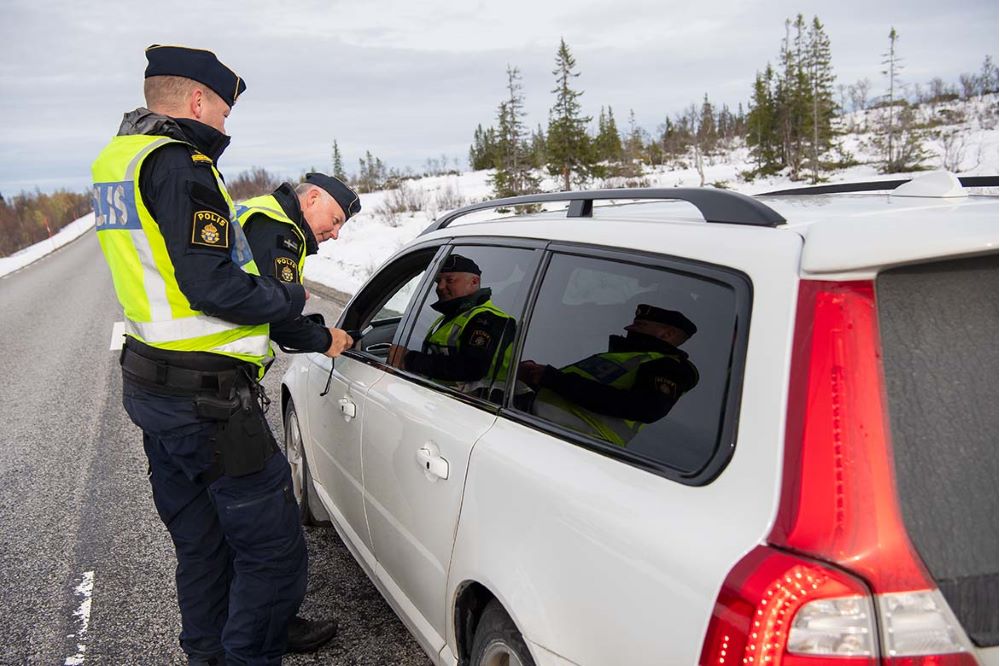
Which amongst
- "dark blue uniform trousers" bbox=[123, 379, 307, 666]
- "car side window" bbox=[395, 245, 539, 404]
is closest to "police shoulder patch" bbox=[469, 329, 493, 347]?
"car side window" bbox=[395, 245, 539, 404]

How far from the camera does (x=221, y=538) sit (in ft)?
9.11

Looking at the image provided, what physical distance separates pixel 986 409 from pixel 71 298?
60.0ft

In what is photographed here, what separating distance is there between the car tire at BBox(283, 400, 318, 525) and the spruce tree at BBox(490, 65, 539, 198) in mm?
39852

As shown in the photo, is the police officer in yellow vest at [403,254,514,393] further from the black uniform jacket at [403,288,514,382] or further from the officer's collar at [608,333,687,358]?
the officer's collar at [608,333,687,358]

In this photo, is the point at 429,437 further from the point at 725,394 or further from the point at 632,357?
the point at 725,394

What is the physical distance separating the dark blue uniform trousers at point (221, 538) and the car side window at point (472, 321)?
730 millimetres

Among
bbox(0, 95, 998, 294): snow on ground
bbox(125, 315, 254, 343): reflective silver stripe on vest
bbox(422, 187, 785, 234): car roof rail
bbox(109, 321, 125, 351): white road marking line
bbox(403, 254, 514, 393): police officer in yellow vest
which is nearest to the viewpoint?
bbox(422, 187, 785, 234): car roof rail

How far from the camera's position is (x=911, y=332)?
125 centimetres

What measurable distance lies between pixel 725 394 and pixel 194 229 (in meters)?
1.74

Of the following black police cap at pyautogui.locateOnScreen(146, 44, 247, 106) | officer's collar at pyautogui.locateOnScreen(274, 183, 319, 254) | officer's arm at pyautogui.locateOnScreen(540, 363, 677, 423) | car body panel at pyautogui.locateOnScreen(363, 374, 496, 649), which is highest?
black police cap at pyautogui.locateOnScreen(146, 44, 247, 106)

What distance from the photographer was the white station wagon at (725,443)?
3.83ft

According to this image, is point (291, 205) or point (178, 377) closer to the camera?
point (178, 377)

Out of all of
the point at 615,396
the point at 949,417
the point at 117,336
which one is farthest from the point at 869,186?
the point at 117,336

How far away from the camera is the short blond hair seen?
7.85 ft
